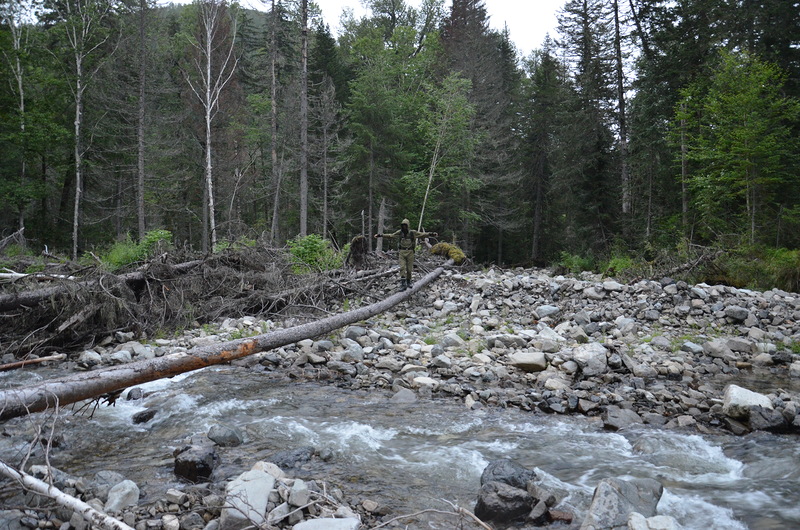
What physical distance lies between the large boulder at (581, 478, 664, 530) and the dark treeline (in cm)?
1288

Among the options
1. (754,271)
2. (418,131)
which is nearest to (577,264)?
(754,271)

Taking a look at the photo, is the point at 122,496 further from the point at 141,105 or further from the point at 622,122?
the point at 622,122

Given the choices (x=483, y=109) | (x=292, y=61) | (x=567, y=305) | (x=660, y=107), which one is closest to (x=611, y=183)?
(x=660, y=107)

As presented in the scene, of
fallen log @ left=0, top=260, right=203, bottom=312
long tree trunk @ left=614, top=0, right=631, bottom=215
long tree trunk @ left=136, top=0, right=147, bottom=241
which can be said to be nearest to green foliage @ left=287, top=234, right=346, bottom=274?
fallen log @ left=0, top=260, right=203, bottom=312

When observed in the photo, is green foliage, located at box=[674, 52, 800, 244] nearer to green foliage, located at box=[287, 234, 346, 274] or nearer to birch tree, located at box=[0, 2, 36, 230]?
green foliage, located at box=[287, 234, 346, 274]

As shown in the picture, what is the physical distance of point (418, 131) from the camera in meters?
26.8

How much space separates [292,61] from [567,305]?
2563 cm

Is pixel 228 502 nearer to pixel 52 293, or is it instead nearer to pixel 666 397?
pixel 666 397

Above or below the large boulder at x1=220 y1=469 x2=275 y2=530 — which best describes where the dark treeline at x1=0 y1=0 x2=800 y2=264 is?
above

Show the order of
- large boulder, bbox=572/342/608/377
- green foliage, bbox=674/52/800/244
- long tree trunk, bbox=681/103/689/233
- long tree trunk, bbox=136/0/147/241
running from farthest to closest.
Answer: long tree trunk, bbox=136/0/147/241 → long tree trunk, bbox=681/103/689/233 → green foliage, bbox=674/52/800/244 → large boulder, bbox=572/342/608/377

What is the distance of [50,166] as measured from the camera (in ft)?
71.5

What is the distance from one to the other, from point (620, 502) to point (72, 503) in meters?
3.42

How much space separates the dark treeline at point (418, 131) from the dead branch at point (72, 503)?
12759 mm

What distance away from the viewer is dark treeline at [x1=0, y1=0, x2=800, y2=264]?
1741 cm
